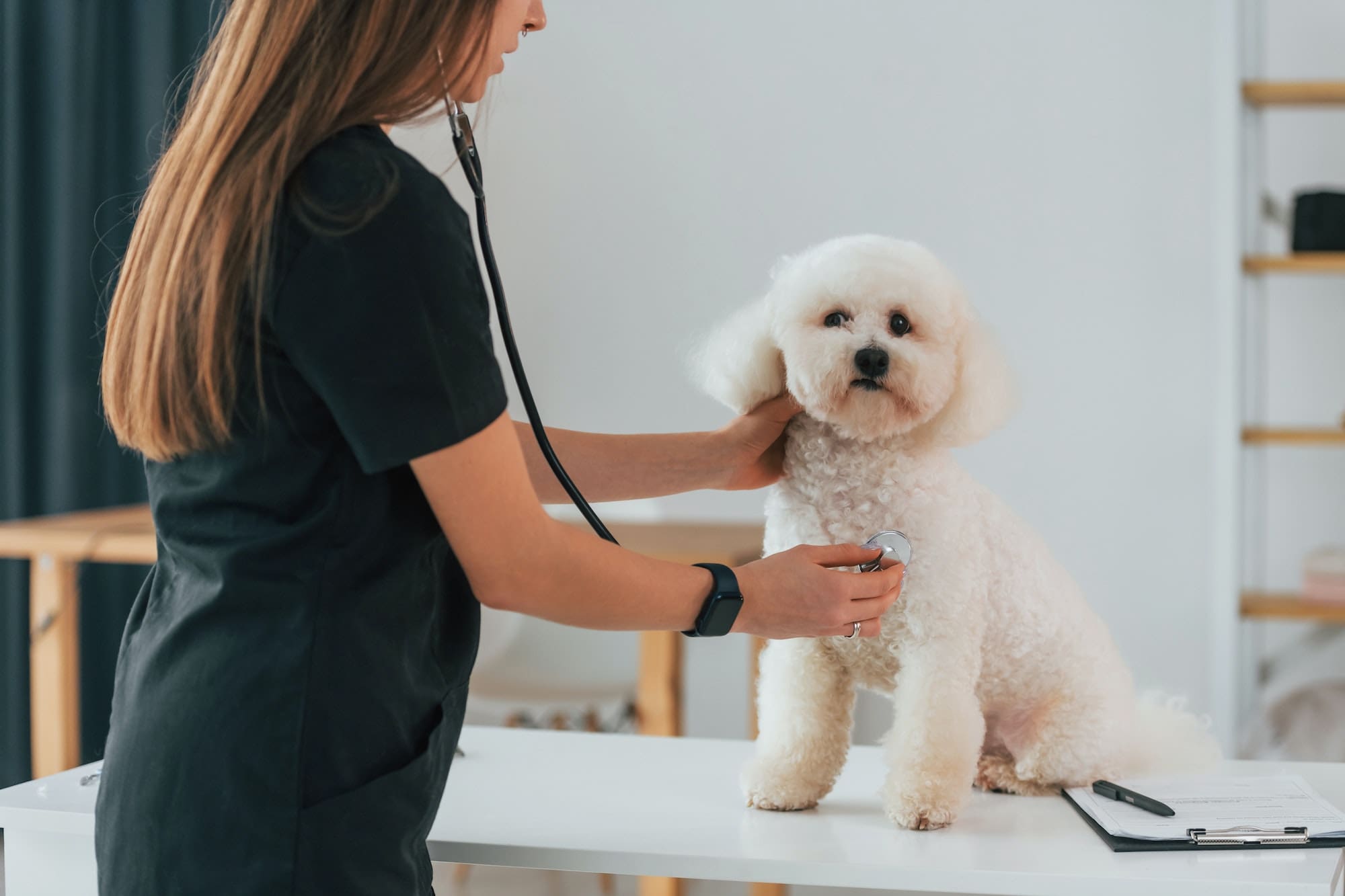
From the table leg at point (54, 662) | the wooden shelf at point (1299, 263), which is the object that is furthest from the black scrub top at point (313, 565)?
the wooden shelf at point (1299, 263)

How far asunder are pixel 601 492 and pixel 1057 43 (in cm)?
249

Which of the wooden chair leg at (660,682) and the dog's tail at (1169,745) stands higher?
the dog's tail at (1169,745)

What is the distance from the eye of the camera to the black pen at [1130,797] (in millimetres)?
1102

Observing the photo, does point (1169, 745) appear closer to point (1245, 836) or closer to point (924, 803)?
point (1245, 836)

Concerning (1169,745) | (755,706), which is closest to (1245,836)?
(1169,745)

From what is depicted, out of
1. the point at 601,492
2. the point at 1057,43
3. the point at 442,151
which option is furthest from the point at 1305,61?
the point at 601,492

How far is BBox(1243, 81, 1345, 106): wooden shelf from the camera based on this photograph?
2775mm

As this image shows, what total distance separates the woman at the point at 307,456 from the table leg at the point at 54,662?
6.39 ft

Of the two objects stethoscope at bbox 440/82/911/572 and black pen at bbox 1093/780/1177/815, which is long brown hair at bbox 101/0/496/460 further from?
black pen at bbox 1093/780/1177/815

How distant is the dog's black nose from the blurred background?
1.82 metres

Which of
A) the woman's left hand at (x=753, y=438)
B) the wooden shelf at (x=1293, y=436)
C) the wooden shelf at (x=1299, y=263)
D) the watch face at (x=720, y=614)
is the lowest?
the watch face at (x=720, y=614)

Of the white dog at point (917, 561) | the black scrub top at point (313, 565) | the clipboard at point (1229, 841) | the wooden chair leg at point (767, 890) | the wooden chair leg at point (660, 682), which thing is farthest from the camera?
the wooden chair leg at point (660, 682)

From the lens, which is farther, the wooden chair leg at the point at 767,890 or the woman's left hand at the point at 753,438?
the wooden chair leg at the point at 767,890

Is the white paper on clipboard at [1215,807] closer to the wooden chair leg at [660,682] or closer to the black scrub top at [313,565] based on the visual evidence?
the black scrub top at [313,565]
